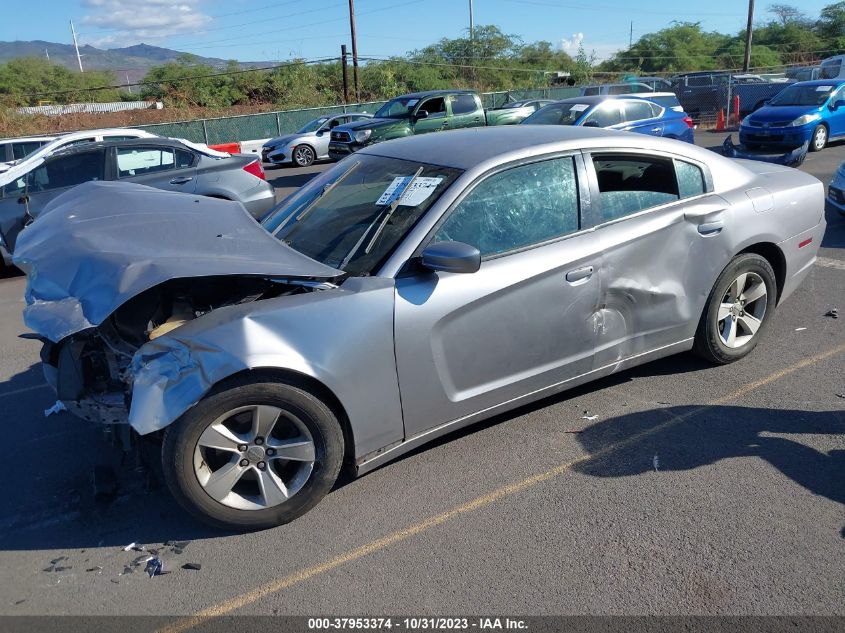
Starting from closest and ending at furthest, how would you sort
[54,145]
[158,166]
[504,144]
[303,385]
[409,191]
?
1. [303,385]
2. [409,191]
3. [504,144]
4. [158,166]
5. [54,145]

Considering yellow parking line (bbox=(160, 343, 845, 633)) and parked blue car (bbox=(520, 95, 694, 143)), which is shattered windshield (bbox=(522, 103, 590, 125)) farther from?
yellow parking line (bbox=(160, 343, 845, 633))

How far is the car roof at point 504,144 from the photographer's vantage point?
12.5 ft

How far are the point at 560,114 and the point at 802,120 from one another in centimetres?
695

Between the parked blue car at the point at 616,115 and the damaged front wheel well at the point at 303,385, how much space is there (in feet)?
32.7

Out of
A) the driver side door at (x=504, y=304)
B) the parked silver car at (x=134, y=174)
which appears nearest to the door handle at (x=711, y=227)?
the driver side door at (x=504, y=304)

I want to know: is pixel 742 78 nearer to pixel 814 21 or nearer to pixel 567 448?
pixel 567 448

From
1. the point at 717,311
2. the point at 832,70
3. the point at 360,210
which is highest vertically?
the point at 832,70

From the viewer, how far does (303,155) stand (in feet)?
66.0

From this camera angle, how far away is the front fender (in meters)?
2.91

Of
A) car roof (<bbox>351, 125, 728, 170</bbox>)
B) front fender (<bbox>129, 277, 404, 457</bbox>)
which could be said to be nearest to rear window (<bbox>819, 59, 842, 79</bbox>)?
car roof (<bbox>351, 125, 728, 170</bbox>)

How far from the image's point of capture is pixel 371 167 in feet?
13.7

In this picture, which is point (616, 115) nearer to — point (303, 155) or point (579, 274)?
point (579, 274)

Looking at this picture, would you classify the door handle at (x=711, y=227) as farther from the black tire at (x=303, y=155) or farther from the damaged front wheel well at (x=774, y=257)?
the black tire at (x=303, y=155)

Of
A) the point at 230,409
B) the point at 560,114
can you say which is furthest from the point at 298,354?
the point at 560,114
